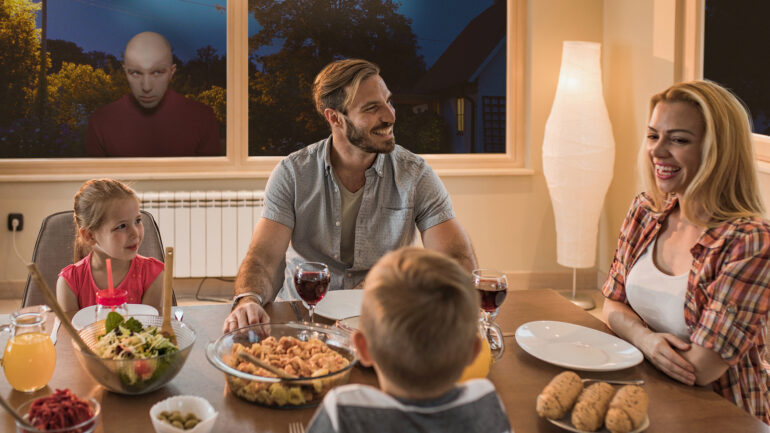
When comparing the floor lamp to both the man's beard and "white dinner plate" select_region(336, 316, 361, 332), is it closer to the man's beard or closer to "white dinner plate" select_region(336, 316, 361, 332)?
the man's beard

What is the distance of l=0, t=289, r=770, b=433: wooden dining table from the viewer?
1.33m

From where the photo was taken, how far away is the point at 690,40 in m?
3.94

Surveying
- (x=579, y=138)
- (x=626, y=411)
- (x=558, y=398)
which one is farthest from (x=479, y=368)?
(x=579, y=138)

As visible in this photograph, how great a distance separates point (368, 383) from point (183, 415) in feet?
1.20

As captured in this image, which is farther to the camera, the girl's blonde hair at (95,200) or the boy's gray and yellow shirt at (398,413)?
the girl's blonde hair at (95,200)

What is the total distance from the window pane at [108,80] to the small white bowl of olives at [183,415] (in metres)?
3.67

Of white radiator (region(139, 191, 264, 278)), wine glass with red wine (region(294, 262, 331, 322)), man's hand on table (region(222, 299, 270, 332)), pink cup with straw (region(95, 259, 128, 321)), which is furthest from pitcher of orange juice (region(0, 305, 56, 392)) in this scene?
white radiator (region(139, 191, 264, 278))

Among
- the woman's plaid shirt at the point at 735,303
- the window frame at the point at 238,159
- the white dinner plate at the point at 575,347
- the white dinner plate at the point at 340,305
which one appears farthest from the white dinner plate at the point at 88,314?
the window frame at the point at 238,159

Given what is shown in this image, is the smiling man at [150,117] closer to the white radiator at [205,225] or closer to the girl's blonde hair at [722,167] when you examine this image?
the white radiator at [205,225]

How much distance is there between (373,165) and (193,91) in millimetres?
2452

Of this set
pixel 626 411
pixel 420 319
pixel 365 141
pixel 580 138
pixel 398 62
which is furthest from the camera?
pixel 398 62

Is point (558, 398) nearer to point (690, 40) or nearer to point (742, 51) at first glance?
point (742, 51)

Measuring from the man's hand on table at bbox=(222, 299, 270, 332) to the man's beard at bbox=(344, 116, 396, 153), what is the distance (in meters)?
0.87

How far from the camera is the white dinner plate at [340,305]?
189 cm
